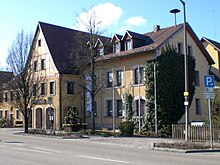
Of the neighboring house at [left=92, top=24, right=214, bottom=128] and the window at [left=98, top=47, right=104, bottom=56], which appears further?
the neighboring house at [left=92, top=24, right=214, bottom=128]

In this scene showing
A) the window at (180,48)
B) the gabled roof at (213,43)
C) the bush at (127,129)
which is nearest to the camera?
the bush at (127,129)

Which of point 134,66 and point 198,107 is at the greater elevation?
point 134,66

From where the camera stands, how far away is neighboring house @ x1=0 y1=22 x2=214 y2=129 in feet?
110

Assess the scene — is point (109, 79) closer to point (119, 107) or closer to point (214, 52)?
point (119, 107)

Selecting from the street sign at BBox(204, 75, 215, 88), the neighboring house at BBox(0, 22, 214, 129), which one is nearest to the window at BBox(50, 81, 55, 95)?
the neighboring house at BBox(0, 22, 214, 129)

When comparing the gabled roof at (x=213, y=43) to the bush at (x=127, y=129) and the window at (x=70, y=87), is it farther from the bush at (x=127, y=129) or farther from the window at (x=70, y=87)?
the bush at (x=127, y=129)

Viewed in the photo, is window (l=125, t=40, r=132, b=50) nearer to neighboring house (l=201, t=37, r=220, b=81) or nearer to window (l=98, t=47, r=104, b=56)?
window (l=98, t=47, r=104, b=56)

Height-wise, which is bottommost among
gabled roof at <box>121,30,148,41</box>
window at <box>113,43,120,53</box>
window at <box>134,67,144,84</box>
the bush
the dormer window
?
the bush

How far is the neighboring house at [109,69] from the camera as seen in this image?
33.6 metres

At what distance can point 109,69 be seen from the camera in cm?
3697

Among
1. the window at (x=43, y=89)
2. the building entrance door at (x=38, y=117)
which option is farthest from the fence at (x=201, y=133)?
the building entrance door at (x=38, y=117)

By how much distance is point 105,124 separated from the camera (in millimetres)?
36875

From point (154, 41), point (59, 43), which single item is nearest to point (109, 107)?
point (154, 41)

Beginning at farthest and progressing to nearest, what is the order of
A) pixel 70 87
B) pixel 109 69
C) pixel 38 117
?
pixel 38 117 < pixel 70 87 < pixel 109 69
